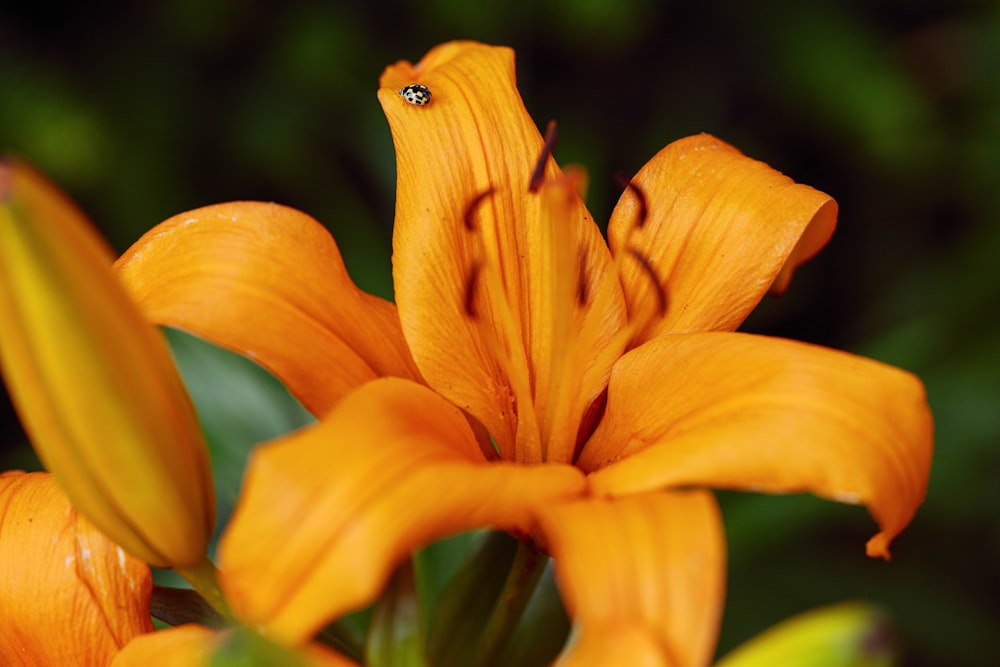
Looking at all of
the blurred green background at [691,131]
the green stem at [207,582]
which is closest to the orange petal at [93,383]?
the green stem at [207,582]

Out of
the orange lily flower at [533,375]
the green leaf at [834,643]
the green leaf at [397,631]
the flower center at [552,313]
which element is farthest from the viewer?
the flower center at [552,313]

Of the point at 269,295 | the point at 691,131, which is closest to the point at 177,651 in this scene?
the point at 269,295

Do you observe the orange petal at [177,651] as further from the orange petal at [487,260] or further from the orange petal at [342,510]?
the orange petal at [487,260]

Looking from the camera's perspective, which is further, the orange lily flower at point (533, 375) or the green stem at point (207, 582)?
the green stem at point (207, 582)

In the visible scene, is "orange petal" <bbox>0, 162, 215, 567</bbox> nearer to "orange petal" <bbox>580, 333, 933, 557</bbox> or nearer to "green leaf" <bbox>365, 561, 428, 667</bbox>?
"green leaf" <bbox>365, 561, 428, 667</bbox>

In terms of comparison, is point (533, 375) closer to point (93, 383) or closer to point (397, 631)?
point (397, 631)

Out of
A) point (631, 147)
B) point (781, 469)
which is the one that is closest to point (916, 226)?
point (631, 147)
